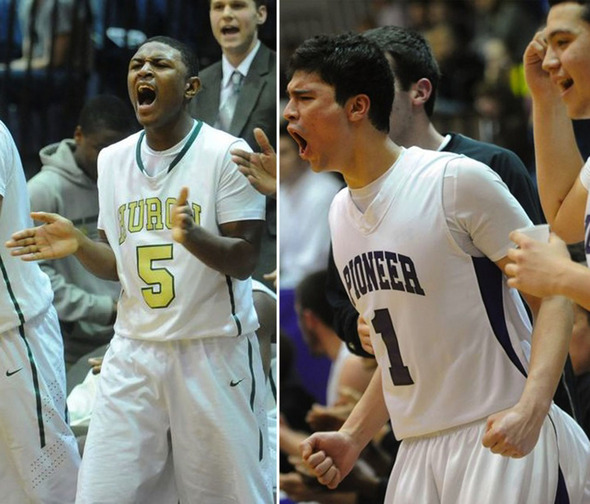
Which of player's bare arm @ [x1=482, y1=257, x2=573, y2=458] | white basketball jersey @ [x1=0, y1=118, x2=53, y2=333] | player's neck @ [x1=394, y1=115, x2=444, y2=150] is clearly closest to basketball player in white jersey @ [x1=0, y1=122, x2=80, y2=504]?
white basketball jersey @ [x1=0, y1=118, x2=53, y2=333]

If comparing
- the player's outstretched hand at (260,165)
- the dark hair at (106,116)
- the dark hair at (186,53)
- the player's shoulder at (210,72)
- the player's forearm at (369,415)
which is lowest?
the player's forearm at (369,415)

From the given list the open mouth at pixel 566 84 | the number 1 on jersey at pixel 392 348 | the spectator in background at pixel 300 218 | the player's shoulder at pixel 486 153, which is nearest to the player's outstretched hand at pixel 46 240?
the number 1 on jersey at pixel 392 348

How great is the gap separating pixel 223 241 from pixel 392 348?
2.55 ft

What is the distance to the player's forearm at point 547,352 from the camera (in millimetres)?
3139

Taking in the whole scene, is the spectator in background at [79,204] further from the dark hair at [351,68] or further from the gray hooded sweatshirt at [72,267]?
the dark hair at [351,68]

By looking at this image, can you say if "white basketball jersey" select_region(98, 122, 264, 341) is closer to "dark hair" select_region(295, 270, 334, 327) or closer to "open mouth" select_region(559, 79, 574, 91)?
"open mouth" select_region(559, 79, 574, 91)

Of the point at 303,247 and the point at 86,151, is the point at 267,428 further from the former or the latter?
the point at 303,247

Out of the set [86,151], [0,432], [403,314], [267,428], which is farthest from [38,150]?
[403,314]

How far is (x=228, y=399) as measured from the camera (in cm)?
401

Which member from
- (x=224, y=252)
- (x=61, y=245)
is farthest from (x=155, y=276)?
(x=61, y=245)

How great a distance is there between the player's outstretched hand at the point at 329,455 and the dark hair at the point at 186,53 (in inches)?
53.6

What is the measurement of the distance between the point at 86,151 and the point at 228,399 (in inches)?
41.9

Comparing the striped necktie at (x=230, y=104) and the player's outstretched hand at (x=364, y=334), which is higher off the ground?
the striped necktie at (x=230, y=104)

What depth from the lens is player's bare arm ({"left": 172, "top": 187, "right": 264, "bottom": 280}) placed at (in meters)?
3.97
